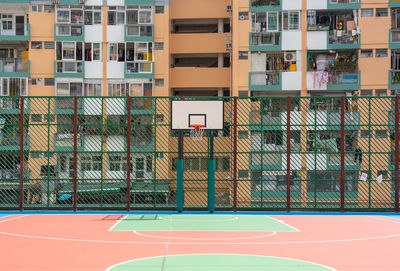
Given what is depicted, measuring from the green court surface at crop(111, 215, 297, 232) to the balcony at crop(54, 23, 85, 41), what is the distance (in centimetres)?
1964

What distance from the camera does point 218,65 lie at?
3150cm

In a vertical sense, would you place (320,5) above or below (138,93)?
above

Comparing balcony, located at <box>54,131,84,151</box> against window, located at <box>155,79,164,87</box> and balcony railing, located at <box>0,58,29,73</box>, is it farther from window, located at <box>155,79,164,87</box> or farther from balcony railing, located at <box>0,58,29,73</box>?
balcony railing, located at <box>0,58,29,73</box>

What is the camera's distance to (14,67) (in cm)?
2947

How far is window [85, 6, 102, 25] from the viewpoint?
95.3ft

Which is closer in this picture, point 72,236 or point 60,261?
point 60,261

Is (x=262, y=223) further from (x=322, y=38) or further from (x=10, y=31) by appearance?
(x=10, y=31)

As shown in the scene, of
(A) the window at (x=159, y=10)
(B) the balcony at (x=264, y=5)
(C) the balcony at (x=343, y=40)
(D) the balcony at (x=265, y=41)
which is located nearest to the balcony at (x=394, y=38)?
(C) the balcony at (x=343, y=40)

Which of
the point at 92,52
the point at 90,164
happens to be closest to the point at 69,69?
the point at 92,52

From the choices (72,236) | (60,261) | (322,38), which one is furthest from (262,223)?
(322,38)

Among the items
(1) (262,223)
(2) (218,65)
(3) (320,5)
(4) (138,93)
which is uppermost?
(3) (320,5)

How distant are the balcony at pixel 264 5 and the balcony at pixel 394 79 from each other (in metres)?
7.42

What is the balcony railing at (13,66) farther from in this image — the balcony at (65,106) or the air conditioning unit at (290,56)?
the air conditioning unit at (290,56)

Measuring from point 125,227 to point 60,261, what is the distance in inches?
126
